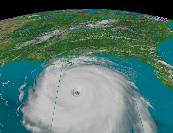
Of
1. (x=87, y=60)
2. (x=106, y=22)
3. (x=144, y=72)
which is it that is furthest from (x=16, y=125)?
(x=106, y=22)

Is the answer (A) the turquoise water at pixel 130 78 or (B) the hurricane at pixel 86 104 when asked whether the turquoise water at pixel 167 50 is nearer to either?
(A) the turquoise water at pixel 130 78

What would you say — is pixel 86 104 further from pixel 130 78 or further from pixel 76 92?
pixel 130 78

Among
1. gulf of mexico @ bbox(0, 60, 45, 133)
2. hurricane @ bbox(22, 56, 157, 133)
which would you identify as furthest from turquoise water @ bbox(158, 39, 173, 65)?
gulf of mexico @ bbox(0, 60, 45, 133)

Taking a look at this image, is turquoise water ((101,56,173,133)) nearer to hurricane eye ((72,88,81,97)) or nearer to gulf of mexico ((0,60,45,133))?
hurricane eye ((72,88,81,97))

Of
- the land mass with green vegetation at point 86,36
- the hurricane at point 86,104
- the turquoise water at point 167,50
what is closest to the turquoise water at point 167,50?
the turquoise water at point 167,50

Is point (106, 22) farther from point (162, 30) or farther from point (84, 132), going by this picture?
point (84, 132)
